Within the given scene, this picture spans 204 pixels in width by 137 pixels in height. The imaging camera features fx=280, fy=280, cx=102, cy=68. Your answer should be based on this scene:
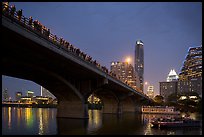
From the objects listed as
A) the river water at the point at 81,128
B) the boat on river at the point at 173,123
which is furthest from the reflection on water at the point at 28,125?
the boat on river at the point at 173,123

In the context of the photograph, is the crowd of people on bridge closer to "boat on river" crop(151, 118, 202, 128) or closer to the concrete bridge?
the concrete bridge

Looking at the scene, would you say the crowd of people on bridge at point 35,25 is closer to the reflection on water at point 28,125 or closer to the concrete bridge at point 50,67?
the concrete bridge at point 50,67

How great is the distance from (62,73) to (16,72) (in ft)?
25.5

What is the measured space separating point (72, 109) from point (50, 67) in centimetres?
1636

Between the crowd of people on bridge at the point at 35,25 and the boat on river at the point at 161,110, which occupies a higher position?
the crowd of people on bridge at the point at 35,25

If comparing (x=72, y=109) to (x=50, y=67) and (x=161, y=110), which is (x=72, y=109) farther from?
(x=161, y=110)

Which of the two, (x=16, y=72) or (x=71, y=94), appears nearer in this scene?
(x=16, y=72)

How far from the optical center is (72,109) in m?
57.5

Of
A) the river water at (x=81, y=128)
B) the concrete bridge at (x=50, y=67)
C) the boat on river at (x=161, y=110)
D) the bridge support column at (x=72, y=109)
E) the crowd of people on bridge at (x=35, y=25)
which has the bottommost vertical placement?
the boat on river at (x=161, y=110)

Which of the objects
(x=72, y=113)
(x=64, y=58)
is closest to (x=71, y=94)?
(x=72, y=113)

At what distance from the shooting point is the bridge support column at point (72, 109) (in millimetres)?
55906

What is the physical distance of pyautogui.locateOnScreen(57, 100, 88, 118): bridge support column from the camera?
5591 centimetres

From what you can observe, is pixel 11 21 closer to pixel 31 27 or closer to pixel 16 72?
pixel 31 27

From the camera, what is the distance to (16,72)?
47.6m
